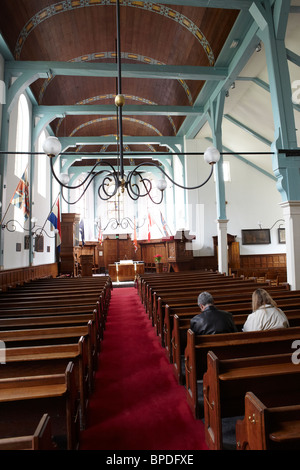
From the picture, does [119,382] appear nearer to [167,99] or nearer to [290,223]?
[290,223]

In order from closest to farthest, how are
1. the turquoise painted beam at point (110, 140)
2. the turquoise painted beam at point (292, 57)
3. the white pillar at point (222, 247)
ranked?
the turquoise painted beam at point (292, 57) → the white pillar at point (222, 247) → the turquoise painted beam at point (110, 140)

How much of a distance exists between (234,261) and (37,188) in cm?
962

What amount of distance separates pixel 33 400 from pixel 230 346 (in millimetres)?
1555

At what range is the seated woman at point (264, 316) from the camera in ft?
9.29

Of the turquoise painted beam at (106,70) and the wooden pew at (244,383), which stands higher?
the turquoise painted beam at (106,70)

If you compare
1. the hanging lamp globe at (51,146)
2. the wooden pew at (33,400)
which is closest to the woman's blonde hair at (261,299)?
the wooden pew at (33,400)

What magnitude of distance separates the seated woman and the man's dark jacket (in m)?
0.23

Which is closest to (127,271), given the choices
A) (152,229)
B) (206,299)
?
(152,229)

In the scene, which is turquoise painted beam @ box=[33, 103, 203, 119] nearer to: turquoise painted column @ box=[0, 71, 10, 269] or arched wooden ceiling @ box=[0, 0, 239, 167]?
arched wooden ceiling @ box=[0, 0, 239, 167]

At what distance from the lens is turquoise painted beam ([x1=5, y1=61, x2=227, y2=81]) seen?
796cm

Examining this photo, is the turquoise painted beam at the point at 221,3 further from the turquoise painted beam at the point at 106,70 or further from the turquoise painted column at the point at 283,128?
the turquoise painted beam at the point at 106,70

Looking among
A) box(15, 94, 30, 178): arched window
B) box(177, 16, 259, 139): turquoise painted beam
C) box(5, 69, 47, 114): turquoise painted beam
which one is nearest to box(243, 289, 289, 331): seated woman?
box(177, 16, 259, 139): turquoise painted beam

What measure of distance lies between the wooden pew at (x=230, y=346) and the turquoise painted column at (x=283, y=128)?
3524 millimetres

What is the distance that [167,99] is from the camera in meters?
12.4
